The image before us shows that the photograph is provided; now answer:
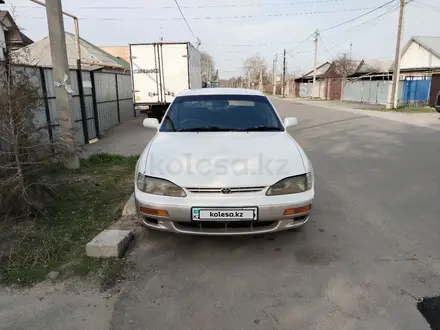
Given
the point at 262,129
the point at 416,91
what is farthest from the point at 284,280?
the point at 416,91

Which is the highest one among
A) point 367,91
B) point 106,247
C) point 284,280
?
point 367,91

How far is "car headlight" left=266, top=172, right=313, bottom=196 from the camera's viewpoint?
327cm

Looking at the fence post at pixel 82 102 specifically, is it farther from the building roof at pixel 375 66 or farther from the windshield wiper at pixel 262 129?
the building roof at pixel 375 66

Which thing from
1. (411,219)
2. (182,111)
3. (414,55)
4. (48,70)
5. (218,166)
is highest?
(414,55)

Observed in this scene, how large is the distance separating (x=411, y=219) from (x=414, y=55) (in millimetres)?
40616

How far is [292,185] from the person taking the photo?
3332mm

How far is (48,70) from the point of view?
805cm

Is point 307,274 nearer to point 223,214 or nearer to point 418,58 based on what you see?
point 223,214

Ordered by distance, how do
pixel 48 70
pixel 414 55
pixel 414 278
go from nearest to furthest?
pixel 414 278 → pixel 48 70 → pixel 414 55

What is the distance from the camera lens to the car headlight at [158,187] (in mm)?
3238

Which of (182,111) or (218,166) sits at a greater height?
(182,111)

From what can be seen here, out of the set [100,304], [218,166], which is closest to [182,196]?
[218,166]

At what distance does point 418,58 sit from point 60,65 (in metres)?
40.5

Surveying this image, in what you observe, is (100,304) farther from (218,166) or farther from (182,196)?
(218,166)
